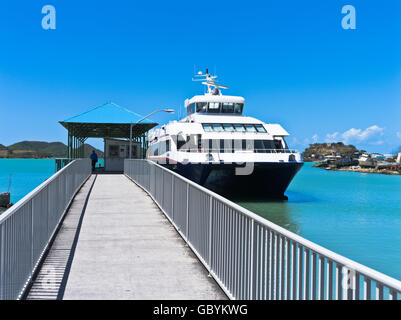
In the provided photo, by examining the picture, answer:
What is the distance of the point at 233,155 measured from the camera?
1021 inches

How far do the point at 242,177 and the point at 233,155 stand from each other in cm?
150

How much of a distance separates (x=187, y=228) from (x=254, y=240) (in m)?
3.83

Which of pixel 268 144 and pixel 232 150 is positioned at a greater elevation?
pixel 268 144

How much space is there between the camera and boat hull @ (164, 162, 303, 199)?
2584cm

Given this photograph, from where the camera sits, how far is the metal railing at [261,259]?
10.4 ft

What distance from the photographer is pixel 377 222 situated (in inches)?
1024

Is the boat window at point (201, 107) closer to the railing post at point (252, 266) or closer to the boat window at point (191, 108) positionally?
the boat window at point (191, 108)

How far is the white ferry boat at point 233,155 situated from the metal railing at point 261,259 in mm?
16703

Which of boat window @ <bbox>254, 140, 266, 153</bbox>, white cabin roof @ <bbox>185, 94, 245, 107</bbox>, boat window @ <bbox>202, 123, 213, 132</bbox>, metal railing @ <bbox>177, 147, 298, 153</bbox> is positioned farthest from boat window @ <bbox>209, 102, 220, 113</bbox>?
boat window @ <bbox>254, 140, 266, 153</bbox>

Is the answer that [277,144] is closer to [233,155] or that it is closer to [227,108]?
[233,155]

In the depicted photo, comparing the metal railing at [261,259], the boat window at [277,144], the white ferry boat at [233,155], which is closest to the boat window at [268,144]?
the white ferry boat at [233,155]

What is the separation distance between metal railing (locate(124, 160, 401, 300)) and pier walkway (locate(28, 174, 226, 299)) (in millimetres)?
353

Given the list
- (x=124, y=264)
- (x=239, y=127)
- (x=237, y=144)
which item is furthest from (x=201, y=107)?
(x=124, y=264)
